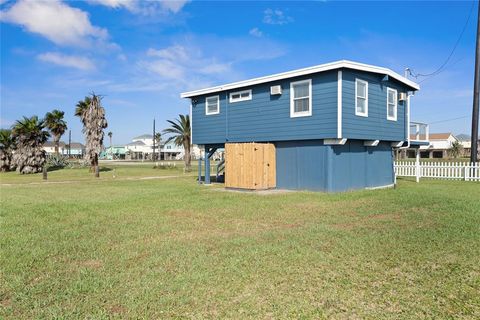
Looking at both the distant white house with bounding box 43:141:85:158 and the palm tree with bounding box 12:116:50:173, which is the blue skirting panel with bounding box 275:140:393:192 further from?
the distant white house with bounding box 43:141:85:158

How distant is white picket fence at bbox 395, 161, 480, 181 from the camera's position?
20047 millimetres

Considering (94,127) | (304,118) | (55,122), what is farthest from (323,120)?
(55,122)

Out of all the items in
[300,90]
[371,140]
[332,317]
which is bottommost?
[332,317]

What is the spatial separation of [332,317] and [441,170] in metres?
20.8

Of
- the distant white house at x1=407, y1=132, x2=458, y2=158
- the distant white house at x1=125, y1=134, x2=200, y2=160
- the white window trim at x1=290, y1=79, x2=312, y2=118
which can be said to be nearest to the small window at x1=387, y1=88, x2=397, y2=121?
the white window trim at x1=290, y1=79, x2=312, y2=118

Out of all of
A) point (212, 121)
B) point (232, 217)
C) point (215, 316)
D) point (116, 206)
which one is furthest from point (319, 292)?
point (212, 121)

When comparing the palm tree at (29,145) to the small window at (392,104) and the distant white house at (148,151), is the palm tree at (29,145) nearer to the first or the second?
the small window at (392,104)

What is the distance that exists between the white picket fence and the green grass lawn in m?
11.6

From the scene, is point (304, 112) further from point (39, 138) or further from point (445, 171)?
point (39, 138)

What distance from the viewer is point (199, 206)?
11289 millimetres

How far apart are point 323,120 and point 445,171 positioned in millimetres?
11128

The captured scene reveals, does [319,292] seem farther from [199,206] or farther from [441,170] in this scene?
[441,170]

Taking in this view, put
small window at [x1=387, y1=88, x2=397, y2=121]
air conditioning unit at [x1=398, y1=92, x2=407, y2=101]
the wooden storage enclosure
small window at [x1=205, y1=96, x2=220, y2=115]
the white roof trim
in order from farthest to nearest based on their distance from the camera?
small window at [x1=205, y1=96, x2=220, y2=115]
air conditioning unit at [x1=398, y1=92, x2=407, y2=101]
small window at [x1=387, y1=88, x2=397, y2=121]
the wooden storage enclosure
the white roof trim

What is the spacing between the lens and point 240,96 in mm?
17812
